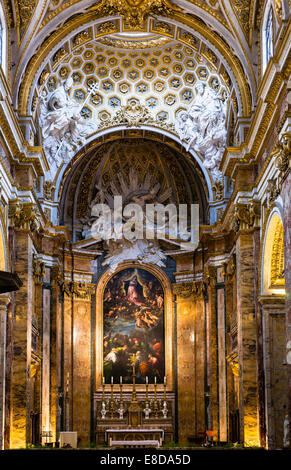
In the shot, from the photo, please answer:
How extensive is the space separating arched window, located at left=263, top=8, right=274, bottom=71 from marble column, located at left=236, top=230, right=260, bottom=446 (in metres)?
5.72

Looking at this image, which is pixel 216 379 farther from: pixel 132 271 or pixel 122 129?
pixel 122 129

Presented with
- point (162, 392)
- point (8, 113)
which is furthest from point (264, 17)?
point (162, 392)

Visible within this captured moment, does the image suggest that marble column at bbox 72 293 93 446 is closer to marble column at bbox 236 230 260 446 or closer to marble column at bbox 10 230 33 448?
marble column at bbox 10 230 33 448

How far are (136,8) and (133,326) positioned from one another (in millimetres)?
13832

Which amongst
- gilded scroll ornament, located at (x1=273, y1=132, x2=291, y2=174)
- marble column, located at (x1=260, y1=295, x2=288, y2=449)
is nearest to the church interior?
marble column, located at (x1=260, y1=295, x2=288, y2=449)

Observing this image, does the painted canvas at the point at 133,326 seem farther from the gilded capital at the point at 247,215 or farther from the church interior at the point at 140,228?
the gilded capital at the point at 247,215

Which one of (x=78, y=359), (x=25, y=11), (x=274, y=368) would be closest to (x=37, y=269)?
(x=78, y=359)

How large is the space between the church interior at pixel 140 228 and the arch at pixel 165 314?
0.18 ft

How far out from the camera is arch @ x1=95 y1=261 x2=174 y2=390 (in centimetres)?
3309

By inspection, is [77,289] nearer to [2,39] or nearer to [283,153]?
[2,39]

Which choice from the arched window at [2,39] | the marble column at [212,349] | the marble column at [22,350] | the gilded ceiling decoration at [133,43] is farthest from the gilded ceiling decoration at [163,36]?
the marble column at [212,349]

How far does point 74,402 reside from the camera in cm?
3206

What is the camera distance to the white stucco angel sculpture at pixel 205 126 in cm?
3144
